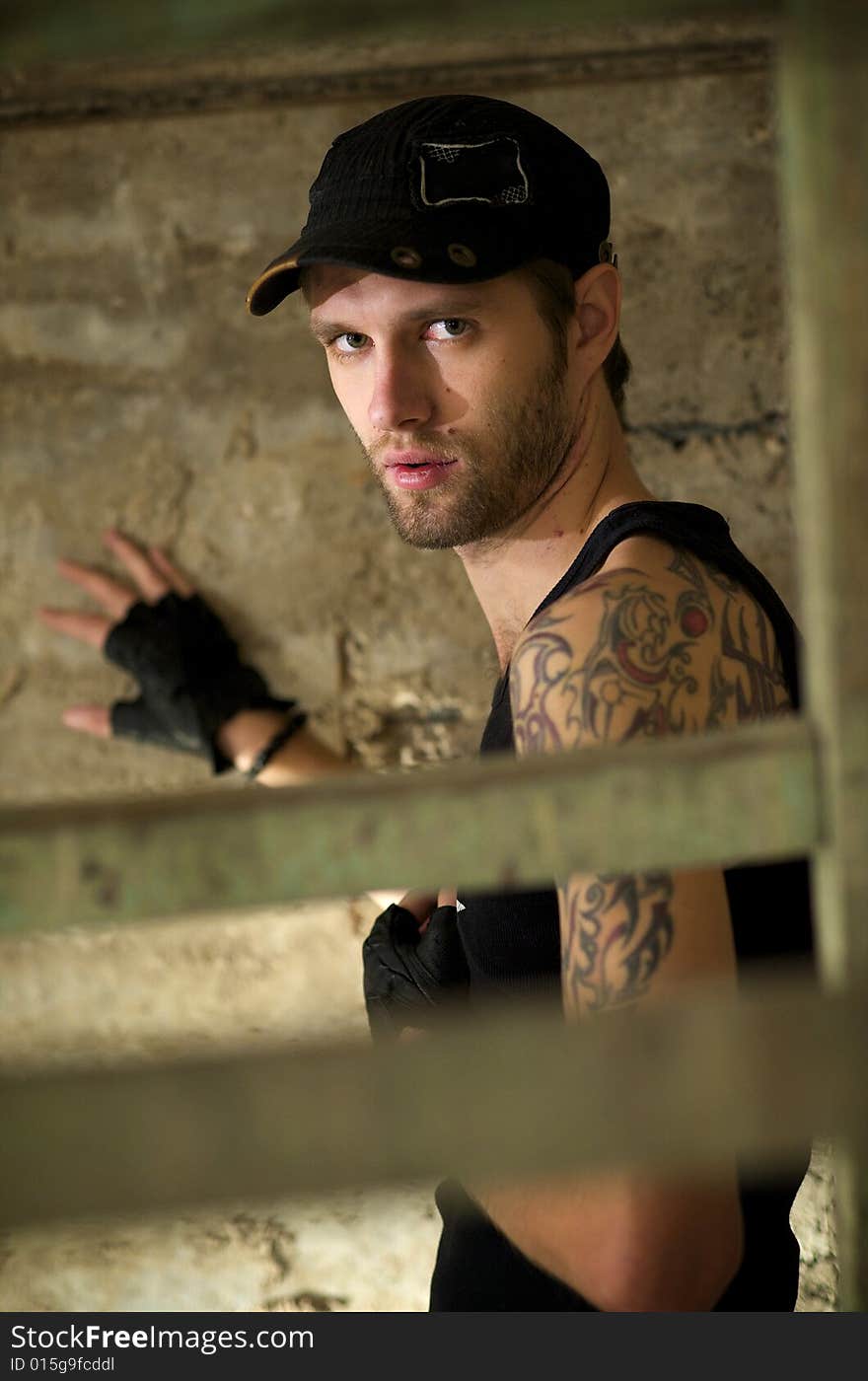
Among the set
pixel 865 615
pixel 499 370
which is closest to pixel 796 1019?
pixel 865 615

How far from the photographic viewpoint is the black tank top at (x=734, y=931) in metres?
1.11

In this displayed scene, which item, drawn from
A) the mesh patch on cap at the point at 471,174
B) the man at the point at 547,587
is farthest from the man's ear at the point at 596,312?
the mesh patch on cap at the point at 471,174

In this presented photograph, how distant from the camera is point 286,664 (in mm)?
2361

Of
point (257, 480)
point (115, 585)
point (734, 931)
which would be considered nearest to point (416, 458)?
point (734, 931)

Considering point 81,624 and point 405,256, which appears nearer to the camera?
point 405,256

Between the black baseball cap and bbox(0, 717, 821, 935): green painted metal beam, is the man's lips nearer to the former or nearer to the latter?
the black baseball cap

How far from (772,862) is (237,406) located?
1.50 meters

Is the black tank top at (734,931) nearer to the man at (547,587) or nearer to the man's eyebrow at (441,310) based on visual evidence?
the man at (547,587)

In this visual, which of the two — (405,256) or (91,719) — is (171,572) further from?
(405,256)

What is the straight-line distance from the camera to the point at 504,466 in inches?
55.7

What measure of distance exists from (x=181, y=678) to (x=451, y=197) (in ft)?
3.75

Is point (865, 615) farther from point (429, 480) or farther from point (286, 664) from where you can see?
point (286, 664)

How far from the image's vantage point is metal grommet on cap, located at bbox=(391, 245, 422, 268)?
1.30m
